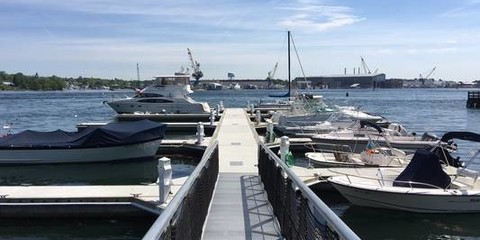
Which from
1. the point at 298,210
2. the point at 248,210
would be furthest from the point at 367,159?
the point at 298,210

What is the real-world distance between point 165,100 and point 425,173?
4026cm

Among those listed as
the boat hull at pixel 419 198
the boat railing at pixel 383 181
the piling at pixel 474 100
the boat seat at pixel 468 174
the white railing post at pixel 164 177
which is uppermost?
the white railing post at pixel 164 177

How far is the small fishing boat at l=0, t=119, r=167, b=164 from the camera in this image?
23578 millimetres

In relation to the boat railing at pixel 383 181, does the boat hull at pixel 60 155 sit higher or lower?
lower

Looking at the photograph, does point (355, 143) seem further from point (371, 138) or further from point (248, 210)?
point (248, 210)

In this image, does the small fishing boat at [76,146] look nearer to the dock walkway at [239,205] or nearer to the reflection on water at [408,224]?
the dock walkway at [239,205]

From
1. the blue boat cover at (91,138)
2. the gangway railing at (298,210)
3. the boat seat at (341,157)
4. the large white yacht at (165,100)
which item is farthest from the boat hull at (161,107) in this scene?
the gangway railing at (298,210)

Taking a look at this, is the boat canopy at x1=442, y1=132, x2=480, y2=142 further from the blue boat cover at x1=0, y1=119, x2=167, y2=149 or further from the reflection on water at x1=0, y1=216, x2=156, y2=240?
the blue boat cover at x1=0, y1=119, x2=167, y2=149

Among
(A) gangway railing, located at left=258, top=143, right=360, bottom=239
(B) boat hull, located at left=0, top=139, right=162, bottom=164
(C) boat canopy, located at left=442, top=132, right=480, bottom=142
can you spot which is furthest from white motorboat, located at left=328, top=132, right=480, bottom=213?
(B) boat hull, located at left=0, top=139, right=162, bottom=164

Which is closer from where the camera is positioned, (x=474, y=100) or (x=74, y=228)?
(x=74, y=228)

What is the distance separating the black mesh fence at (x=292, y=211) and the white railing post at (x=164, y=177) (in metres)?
2.40

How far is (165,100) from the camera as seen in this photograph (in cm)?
5231

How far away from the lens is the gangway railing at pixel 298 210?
4.89 metres

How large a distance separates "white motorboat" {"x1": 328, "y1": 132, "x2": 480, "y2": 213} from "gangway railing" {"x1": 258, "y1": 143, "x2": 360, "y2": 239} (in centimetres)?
428
